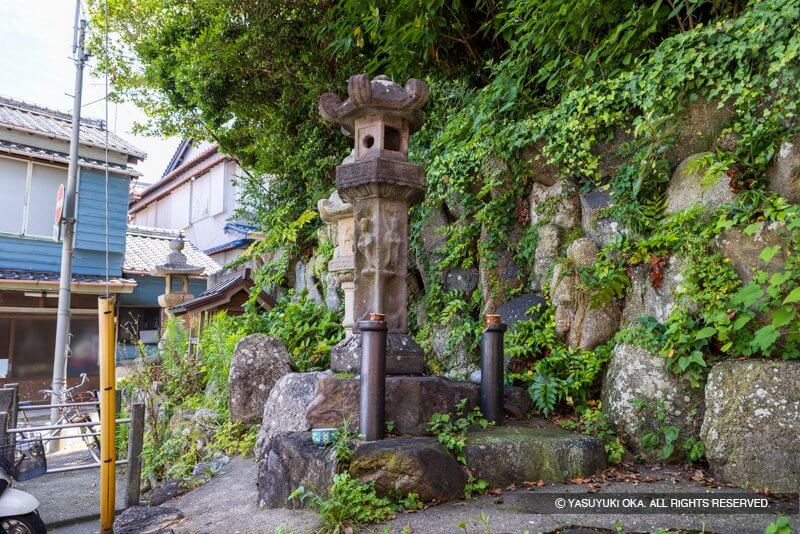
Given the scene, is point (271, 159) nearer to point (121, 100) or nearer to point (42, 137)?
point (121, 100)

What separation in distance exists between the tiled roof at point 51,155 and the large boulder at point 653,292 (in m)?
15.4

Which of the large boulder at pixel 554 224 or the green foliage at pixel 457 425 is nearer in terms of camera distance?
the green foliage at pixel 457 425

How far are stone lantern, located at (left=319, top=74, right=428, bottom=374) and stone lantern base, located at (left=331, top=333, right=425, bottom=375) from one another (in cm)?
1

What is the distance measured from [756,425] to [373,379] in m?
3.18

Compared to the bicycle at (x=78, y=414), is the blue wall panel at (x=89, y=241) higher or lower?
higher

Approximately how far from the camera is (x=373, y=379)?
417 centimetres

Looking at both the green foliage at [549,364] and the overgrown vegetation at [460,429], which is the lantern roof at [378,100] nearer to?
the green foliage at [549,364]

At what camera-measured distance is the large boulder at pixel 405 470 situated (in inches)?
147

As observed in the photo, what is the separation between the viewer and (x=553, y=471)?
420 cm

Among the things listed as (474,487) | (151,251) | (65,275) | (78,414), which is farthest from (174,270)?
(474,487)

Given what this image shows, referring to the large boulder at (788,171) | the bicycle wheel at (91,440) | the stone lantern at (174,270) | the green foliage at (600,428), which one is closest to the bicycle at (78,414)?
the bicycle wheel at (91,440)

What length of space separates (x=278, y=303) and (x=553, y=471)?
7.37 m

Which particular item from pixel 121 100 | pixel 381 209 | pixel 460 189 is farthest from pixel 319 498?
pixel 121 100

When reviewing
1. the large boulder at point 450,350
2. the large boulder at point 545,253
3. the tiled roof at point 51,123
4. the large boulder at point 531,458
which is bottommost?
the large boulder at point 531,458
